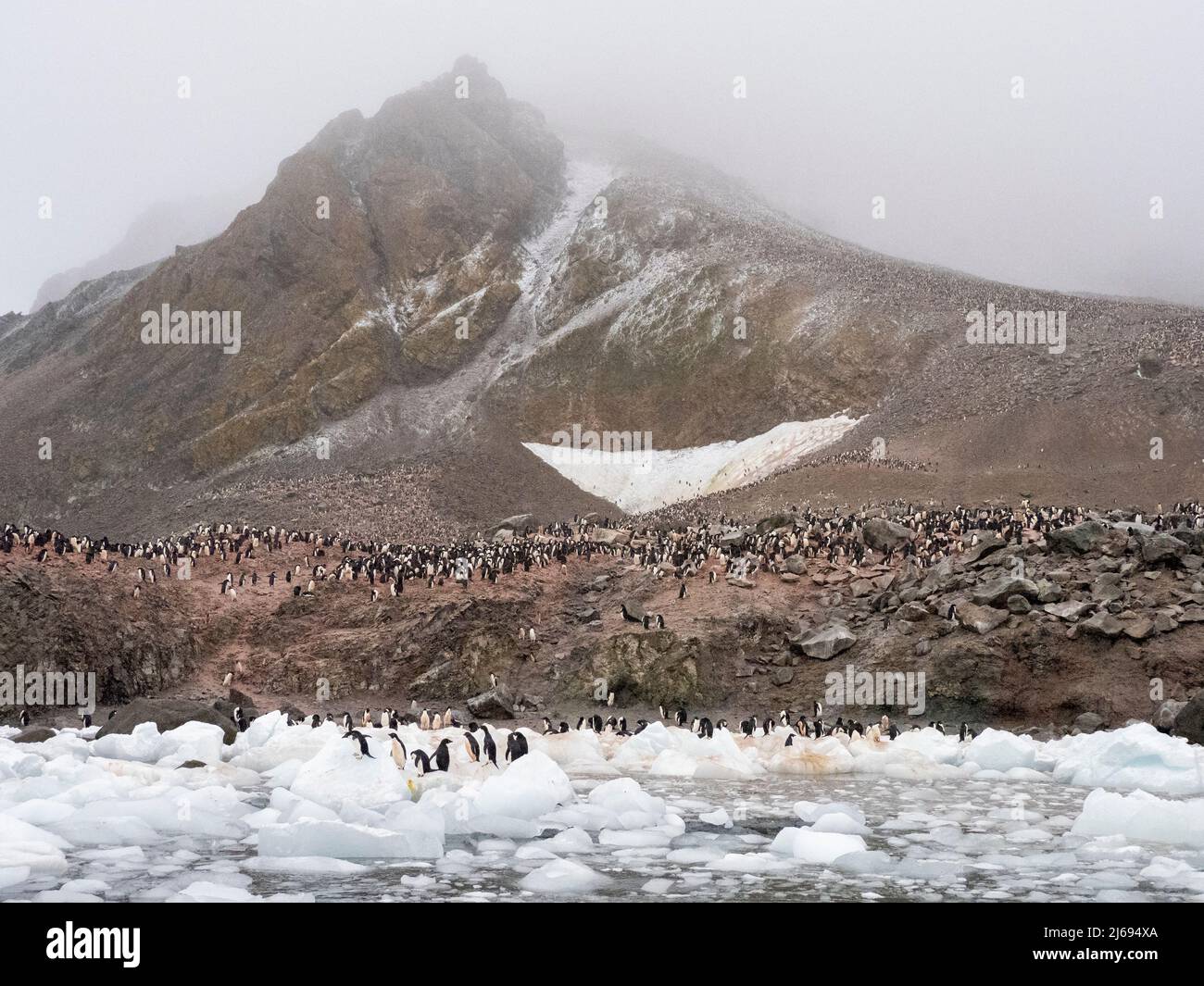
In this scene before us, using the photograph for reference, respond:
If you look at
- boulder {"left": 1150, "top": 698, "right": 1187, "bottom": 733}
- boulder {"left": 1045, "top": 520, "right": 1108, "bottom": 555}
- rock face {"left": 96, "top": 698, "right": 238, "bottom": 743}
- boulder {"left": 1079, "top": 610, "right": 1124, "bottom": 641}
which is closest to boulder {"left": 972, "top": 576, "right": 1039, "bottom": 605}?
boulder {"left": 1079, "top": 610, "right": 1124, "bottom": 641}

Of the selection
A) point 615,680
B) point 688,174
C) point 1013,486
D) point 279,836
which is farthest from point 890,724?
point 688,174

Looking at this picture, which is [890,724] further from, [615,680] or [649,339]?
[649,339]

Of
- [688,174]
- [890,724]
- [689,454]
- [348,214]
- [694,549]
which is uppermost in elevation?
[688,174]

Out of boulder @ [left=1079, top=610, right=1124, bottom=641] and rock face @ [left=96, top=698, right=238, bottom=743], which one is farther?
boulder @ [left=1079, top=610, right=1124, bottom=641]

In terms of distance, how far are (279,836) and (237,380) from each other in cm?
7201

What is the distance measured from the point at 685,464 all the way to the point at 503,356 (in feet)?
81.4

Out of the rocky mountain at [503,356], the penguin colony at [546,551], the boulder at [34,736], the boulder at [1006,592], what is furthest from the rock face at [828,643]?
the rocky mountain at [503,356]

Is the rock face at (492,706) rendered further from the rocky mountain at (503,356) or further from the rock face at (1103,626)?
the rocky mountain at (503,356)

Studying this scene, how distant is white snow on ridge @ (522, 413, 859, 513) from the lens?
59812 millimetres

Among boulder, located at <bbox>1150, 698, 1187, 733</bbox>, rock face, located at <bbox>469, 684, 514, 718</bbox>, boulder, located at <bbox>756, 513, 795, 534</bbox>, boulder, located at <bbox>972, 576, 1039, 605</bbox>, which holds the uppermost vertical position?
boulder, located at <bbox>756, 513, 795, 534</bbox>

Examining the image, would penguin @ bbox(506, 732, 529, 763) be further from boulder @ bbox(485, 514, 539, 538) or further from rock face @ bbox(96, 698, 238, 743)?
boulder @ bbox(485, 514, 539, 538)

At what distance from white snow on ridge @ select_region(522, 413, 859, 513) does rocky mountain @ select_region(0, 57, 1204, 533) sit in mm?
2029

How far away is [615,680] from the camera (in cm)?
2475

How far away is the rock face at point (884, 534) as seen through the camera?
30516 millimetres
